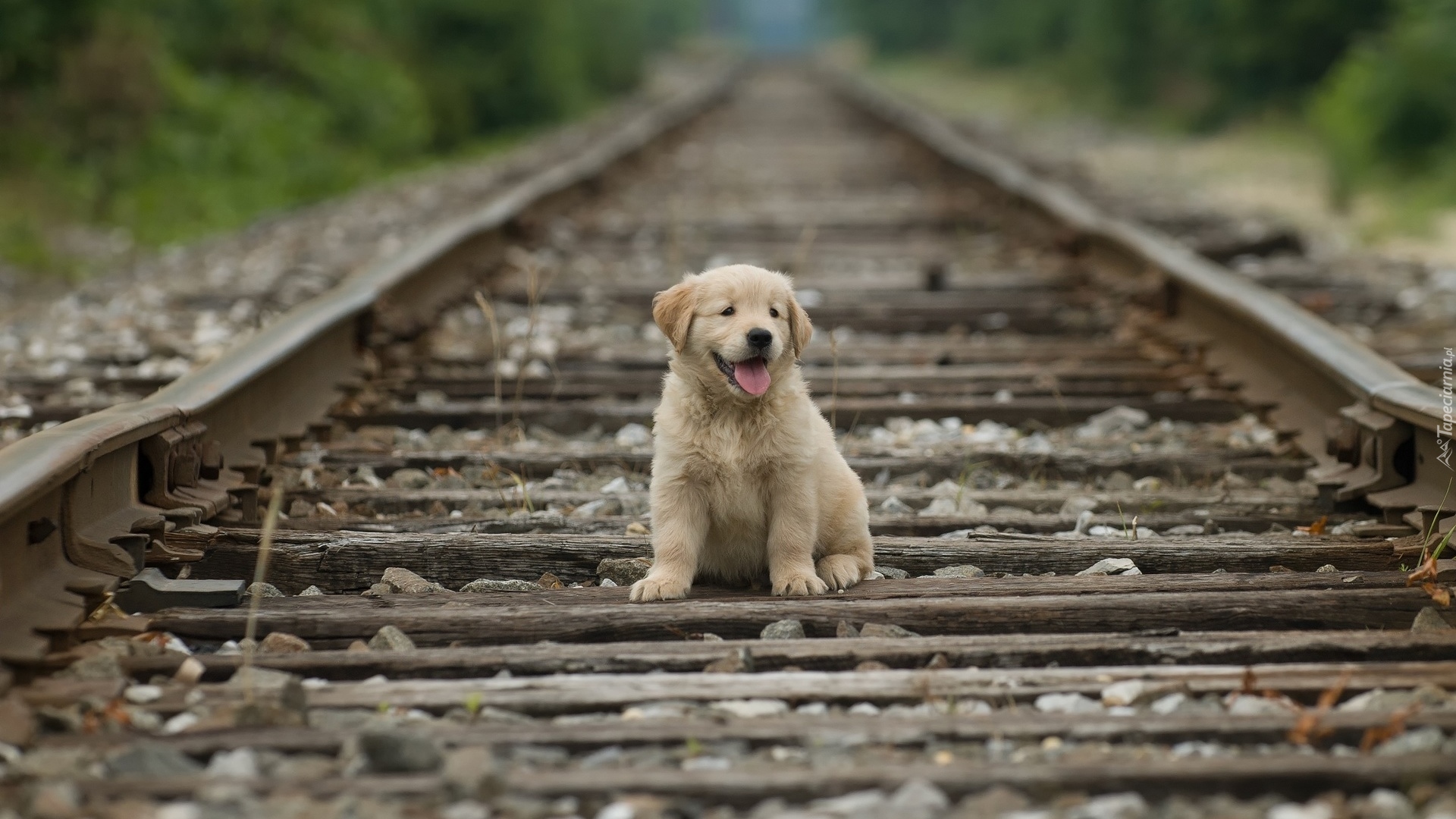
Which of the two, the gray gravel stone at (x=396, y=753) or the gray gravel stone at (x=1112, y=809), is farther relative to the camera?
the gray gravel stone at (x=396, y=753)

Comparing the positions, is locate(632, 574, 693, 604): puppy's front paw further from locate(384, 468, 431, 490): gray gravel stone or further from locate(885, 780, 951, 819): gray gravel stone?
locate(384, 468, 431, 490): gray gravel stone

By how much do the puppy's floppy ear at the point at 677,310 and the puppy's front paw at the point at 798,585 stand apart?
59cm

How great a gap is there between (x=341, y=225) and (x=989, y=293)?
4601mm

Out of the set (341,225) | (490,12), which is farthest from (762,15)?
(341,225)

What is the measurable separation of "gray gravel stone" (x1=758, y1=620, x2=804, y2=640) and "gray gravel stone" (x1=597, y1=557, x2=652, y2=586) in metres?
0.53

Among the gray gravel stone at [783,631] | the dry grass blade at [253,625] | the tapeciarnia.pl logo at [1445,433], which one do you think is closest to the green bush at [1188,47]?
the tapeciarnia.pl logo at [1445,433]

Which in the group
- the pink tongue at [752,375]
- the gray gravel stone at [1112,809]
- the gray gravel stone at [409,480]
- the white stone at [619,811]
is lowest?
the white stone at [619,811]

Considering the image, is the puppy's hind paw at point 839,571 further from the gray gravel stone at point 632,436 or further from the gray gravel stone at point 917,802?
the gray gravel stone at point 632,436

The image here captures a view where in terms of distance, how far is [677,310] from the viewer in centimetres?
366

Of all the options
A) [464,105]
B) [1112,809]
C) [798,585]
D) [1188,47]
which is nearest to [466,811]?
[1112,809]

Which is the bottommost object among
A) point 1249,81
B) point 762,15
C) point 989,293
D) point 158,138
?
point 989,293

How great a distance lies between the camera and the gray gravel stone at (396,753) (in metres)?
2.42

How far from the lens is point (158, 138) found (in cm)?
1352

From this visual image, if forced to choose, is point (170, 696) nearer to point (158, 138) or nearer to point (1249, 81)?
point (158, 138)
